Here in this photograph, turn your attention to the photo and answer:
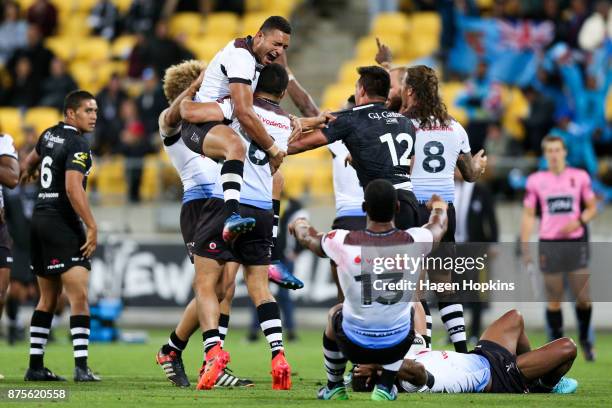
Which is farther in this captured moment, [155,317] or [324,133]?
[155,317]

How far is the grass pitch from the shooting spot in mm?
9203

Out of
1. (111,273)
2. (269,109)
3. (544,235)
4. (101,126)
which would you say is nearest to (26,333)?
(111,273)

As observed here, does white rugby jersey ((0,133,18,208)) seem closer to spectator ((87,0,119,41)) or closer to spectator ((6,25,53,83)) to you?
spectator ((6,25,53,83))

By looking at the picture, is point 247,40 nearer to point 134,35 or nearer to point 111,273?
point 111,273

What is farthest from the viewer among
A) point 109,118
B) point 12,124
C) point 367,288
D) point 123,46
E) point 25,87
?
point 123,46

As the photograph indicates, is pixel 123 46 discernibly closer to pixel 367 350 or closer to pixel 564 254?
pixel 564 254

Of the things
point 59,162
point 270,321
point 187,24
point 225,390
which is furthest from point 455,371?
point 187,24

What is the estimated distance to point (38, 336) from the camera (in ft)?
37.8

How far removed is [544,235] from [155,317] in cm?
795

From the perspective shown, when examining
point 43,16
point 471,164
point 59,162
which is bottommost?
point 471,164

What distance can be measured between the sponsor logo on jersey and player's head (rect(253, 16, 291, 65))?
5.61m

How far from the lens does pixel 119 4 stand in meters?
26.5

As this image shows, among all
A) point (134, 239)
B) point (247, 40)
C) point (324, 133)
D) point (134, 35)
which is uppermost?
point (134, 35)

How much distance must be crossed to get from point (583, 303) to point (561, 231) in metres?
0.87
